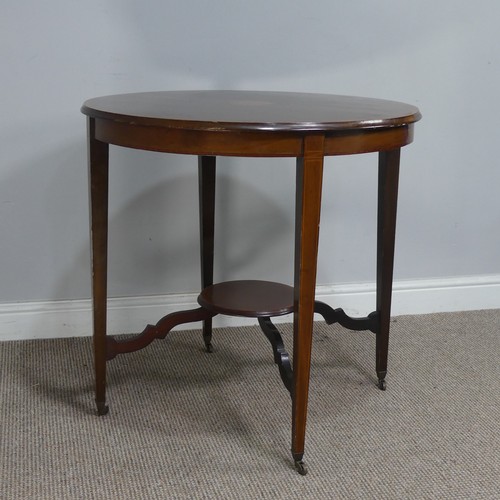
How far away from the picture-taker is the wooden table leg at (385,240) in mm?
1913

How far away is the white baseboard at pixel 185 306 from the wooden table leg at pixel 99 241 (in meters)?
0.51

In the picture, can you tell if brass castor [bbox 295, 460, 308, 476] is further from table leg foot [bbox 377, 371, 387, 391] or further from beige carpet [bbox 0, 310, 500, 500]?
table leg foot [bbox 377, 371, 387, 391]

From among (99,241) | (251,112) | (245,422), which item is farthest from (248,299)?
(251,112)

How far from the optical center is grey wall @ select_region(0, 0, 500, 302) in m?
2.19

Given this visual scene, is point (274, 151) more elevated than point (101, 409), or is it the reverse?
point (274, 151)

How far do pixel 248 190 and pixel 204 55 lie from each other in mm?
414

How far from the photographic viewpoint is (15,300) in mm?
2346

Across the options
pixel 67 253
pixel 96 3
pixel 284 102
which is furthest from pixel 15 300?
pixel 284 102

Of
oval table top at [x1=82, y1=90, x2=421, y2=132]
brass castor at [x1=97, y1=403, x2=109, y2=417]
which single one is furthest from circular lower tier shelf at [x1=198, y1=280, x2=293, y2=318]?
oval table top at [x1=82, y1=90, x2=421, y2=132]

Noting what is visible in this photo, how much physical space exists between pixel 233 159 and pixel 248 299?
0.52 m

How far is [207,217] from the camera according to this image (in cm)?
222

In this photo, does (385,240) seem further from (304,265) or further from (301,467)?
(301,467)

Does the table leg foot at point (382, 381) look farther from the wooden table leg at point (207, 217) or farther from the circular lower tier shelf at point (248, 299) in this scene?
the wooden table leg at point (207, 217)

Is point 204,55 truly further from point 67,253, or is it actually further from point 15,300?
point 15,300
